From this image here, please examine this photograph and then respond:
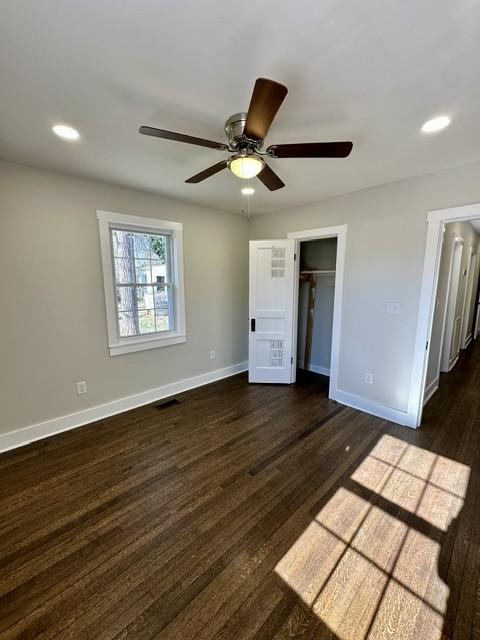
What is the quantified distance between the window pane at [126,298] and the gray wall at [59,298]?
0.78 feet

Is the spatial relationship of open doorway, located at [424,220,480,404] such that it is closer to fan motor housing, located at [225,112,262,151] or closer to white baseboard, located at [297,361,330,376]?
white baseboard, located at [297,361,330,376]

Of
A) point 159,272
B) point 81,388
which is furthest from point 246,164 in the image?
point 81,388

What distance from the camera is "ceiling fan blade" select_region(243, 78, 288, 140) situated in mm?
1138

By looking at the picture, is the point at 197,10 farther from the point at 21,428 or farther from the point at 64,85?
the point at 21,428

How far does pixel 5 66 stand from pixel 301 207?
311 cm

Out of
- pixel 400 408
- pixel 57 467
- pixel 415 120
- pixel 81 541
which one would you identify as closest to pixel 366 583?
pixel 81 541

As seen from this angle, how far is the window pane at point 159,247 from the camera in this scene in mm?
3469

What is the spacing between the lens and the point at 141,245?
3367mm

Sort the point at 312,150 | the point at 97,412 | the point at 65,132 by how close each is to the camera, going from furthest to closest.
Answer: the point at 97,412 < the point at 65,132 < the point at 312,150

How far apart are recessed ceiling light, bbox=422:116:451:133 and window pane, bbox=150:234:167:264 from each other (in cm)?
286

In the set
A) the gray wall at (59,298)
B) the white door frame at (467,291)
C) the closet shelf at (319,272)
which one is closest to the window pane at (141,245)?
the gray wall at (59,298)

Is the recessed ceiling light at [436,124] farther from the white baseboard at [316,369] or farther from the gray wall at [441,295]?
the white baseboard at [316,369]

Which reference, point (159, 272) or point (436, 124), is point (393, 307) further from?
point (159, 272)

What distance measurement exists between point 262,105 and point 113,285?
2.44 m
